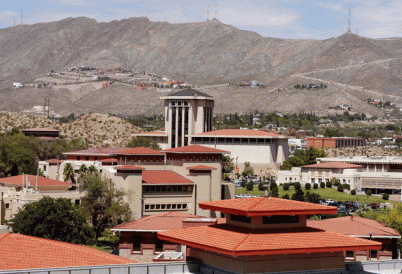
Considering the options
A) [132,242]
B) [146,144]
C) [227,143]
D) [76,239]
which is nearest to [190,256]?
[132,242]

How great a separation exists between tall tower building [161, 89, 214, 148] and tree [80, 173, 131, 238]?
91.8 metres

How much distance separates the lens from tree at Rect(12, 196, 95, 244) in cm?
7381

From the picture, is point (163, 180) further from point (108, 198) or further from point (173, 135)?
point (173, 135)

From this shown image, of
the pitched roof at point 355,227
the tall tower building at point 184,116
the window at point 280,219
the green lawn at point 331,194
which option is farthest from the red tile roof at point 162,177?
the tall tower building at point 184,116

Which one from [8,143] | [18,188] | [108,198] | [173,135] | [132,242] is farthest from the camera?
[173,135]

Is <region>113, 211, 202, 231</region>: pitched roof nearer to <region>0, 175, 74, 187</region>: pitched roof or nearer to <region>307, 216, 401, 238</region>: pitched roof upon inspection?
<region>307, 216, 401, 238</region>: pitched roof

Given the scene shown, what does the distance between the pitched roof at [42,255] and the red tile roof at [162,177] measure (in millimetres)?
42887

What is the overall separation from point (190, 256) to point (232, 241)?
12.7 feet

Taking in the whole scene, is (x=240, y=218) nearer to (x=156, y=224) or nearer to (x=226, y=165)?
(x=156, y=224)

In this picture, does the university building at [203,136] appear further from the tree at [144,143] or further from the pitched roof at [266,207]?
the pitched roof at [266,207]

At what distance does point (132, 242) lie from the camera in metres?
64.7

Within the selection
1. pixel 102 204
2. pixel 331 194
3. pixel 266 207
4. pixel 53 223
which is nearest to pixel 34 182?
pixel 102 204

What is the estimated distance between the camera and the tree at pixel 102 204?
276 ft

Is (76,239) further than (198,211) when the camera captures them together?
No
